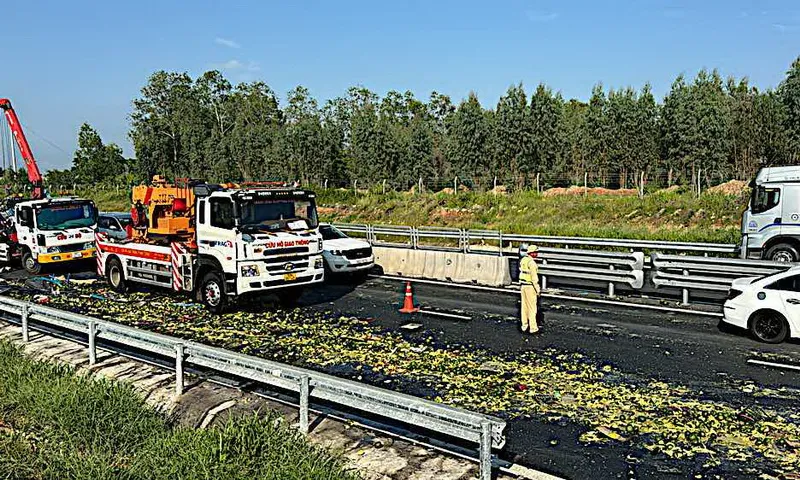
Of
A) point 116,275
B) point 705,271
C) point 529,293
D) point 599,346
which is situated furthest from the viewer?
point 116,275

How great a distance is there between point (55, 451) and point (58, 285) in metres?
14.5

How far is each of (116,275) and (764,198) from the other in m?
18.9

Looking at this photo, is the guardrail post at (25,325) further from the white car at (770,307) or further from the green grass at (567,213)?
the green grass at (567,213)

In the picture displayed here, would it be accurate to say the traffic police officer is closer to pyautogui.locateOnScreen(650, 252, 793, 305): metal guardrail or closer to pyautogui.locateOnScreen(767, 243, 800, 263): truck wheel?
pyautogui.locateOnScreen(650, 252, 793, 305): metal guardrail

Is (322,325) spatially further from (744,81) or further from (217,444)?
(744,81)

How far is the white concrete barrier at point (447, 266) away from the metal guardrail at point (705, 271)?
14.3 feet

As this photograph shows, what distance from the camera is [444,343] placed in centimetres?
1230

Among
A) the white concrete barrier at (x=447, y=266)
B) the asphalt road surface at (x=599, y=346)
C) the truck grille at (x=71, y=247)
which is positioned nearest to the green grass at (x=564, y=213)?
the white concrete barrier at (x=447, y=266)

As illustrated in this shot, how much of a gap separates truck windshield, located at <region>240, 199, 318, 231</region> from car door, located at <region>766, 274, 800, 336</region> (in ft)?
30.8

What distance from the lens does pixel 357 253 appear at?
2017 cm

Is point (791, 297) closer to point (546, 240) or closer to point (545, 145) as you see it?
point (546, 240)

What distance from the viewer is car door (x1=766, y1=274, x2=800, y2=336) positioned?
11.3 m

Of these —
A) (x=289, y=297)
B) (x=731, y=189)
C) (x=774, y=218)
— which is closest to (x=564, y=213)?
(x=731, y=189)

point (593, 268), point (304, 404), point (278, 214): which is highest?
point (278, 214)
